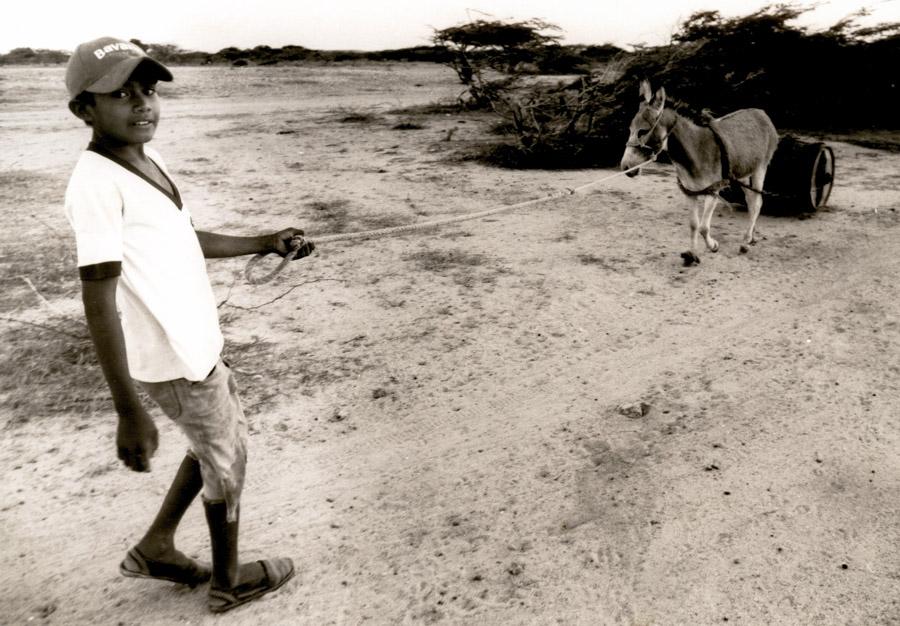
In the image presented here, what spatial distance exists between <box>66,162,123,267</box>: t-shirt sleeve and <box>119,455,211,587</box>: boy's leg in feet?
3.17

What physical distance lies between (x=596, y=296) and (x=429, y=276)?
155cm

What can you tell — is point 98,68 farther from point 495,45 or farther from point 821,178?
point 495,45

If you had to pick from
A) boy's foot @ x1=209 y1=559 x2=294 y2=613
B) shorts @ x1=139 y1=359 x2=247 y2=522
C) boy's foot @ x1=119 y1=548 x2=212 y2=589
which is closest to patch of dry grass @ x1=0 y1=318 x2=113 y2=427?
boy's foot @ x1=119 y1=548 x2=212 y2=589

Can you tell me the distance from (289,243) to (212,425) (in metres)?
0.87

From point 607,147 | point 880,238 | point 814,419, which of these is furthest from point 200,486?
point 607,147

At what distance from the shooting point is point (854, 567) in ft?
9.34

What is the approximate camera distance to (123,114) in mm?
2037

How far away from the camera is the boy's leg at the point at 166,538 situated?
2562mm

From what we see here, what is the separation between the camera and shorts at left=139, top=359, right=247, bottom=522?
7.30ft

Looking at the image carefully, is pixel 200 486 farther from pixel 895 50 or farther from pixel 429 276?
pixel 895 50

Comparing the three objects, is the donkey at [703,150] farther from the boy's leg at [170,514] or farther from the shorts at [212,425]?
the boy's leg at [170,514]

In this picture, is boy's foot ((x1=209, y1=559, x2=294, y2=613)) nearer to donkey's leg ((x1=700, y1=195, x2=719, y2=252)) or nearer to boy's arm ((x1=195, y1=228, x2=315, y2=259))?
boy's arm ((x1=195, y1=228, x2=315, y2=259))

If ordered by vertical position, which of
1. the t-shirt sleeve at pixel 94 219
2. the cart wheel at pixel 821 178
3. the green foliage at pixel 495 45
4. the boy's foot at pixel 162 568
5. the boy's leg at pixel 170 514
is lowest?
the boy's foot at pixel 162 568

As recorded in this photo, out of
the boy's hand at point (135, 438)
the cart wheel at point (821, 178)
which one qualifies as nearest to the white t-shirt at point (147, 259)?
the boy's hand at point (135, 438)
